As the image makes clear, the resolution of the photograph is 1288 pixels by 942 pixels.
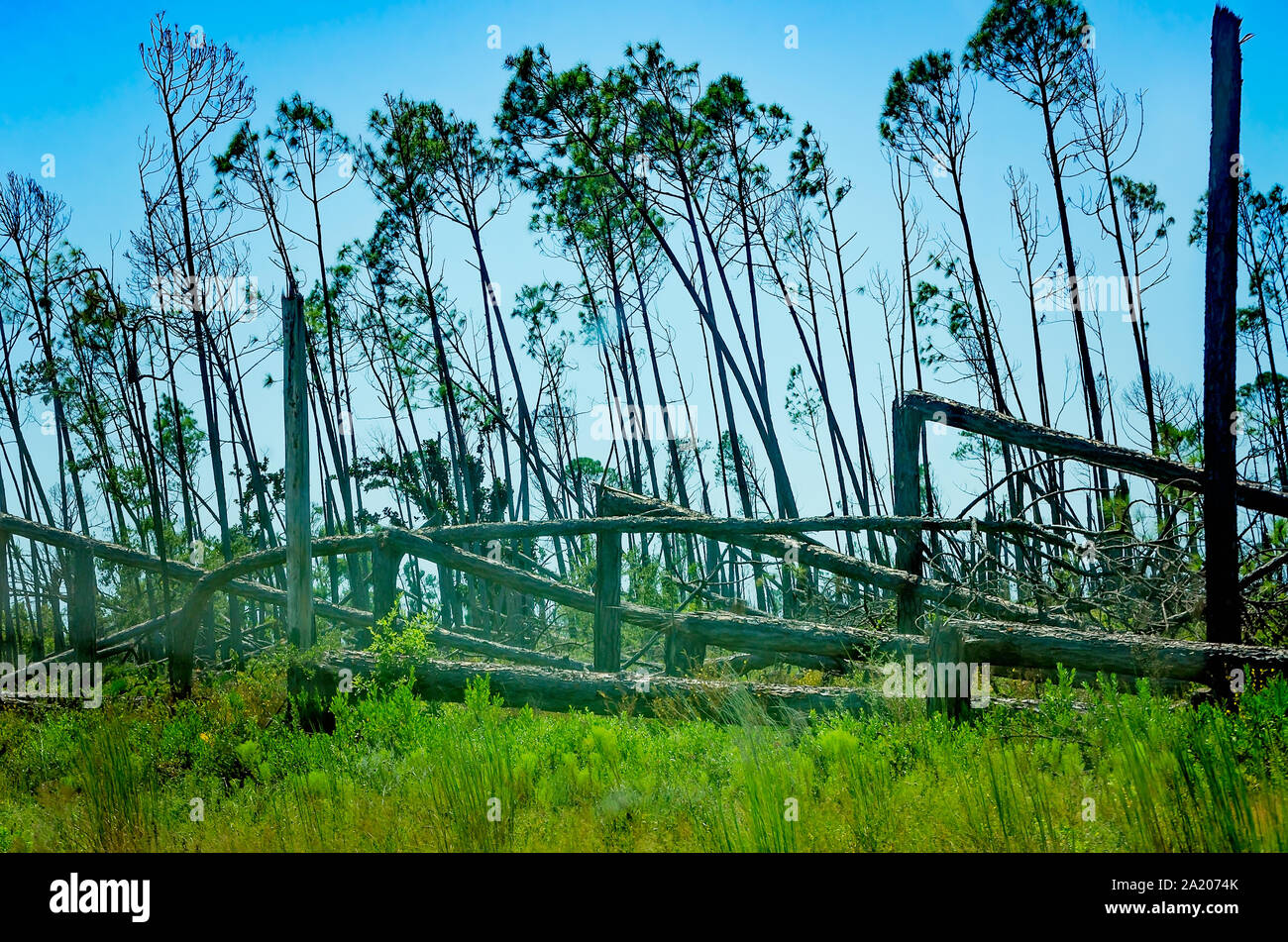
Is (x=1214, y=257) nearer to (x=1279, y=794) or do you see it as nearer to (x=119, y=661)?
(x=1279, y=794)

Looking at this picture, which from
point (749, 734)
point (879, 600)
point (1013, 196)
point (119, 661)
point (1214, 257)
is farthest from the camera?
point (1013, 196)

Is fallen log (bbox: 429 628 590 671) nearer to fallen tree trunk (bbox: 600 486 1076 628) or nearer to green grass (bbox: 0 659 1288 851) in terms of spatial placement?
fallen tree trunk (bbox: 600 486 1076 628)

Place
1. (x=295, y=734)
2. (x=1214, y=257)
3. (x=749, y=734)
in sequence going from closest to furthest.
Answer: (x=749, y=734) → (x=1214, y=257) → (x=295, y=734)

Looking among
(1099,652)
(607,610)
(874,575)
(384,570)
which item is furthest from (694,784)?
(384,570)

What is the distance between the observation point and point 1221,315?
5898 millimetres

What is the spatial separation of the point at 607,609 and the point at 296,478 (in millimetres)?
3425

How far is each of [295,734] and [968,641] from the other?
16.2ft

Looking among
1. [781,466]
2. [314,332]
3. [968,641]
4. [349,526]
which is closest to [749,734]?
[968,641]

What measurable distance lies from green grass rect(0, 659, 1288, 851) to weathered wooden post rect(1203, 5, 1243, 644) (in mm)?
1806

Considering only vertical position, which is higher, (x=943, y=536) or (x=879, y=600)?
(x=943, y=536)

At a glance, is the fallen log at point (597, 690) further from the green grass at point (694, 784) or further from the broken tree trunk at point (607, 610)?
the broken tree trunk at point (607, 610)

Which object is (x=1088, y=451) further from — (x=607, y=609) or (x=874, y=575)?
(x=607, y=609)

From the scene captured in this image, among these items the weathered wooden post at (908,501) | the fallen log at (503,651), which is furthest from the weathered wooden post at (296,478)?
the weathered wooden post at (908,501)
